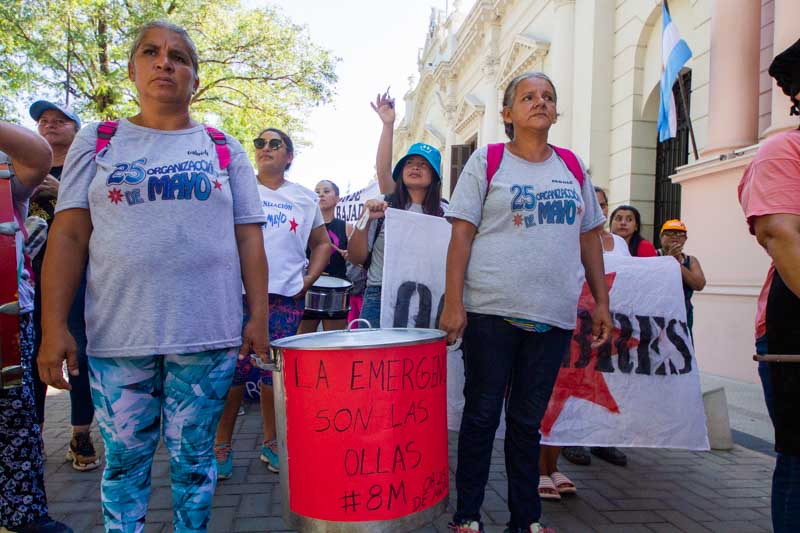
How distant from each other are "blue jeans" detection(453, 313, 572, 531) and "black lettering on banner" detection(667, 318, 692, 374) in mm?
1531

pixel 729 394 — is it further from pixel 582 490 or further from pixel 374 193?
pixel 374 193

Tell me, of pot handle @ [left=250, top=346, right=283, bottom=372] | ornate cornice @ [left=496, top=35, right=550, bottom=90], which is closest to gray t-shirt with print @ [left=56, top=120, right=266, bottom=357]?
pot handle @ [left=250, top=346, right=283, bottom=372]

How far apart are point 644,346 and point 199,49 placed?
52.2 ft

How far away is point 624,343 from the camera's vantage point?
378cm

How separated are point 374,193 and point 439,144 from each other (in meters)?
20.6

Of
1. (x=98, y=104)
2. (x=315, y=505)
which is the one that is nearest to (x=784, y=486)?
(x=315, y=505)

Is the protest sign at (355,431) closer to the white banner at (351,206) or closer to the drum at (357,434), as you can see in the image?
the drum at (357,434)


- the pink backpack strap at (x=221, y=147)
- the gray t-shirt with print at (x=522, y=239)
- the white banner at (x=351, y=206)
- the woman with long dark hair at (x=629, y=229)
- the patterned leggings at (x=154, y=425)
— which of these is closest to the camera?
the patterned leggings at (x=154, y=425)

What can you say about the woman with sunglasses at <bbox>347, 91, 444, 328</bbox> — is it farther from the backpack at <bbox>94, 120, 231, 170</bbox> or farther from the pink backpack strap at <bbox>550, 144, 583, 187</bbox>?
the backpack at <bbox>94, 120, 231, 170</bbox>

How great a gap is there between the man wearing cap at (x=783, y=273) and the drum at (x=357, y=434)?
1189mm

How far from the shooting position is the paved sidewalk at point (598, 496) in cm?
298

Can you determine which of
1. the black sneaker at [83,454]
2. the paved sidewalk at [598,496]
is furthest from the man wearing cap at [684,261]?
the black sneaker at [83,454]

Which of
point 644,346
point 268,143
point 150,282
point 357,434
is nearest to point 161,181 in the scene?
point 150,282

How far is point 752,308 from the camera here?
649 cm
